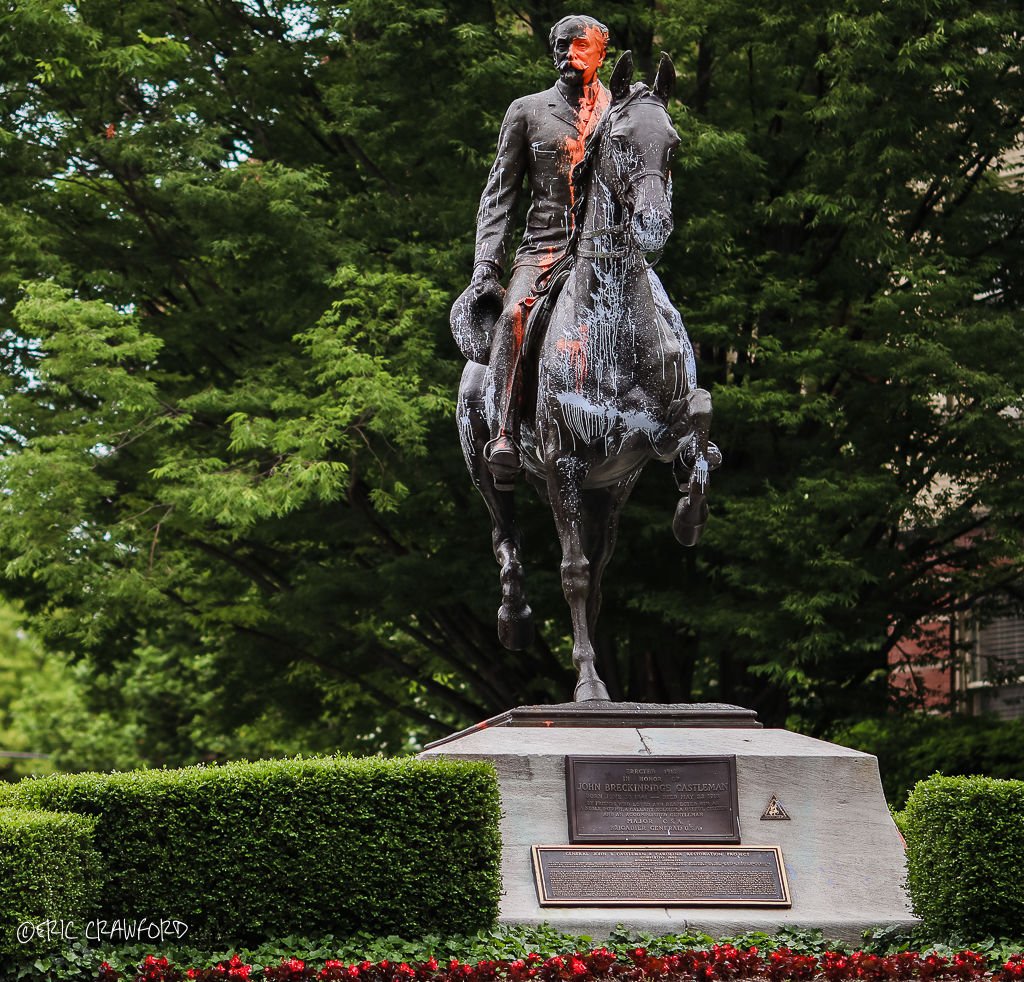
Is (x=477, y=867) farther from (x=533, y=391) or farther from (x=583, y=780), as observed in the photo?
(x=533, y=391)

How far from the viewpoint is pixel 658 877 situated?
923 centimetres

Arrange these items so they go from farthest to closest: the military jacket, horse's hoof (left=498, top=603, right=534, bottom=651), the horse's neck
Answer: horse's hoof (left=498, top=603, right=534, bottom=651)
the military jacket
the horse's neck

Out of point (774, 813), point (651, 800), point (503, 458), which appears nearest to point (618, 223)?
point (503, 458)

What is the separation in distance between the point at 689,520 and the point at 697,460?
1.65 feet

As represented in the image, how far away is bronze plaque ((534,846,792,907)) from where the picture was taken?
9.16 metres

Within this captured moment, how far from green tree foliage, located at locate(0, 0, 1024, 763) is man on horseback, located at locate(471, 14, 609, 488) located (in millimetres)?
5370

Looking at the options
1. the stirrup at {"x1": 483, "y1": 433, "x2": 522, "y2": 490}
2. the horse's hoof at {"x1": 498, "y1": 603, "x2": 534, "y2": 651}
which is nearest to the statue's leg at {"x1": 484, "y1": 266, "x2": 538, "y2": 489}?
the stirrup at {"x1": 483, "y1": 433, "x2": 522, "y2": 490}

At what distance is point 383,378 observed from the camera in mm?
17047

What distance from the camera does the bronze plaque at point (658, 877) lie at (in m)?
9.16

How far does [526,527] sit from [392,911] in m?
10.3

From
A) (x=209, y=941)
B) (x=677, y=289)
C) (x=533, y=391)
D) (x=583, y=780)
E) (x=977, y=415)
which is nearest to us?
(x=209, y=941)

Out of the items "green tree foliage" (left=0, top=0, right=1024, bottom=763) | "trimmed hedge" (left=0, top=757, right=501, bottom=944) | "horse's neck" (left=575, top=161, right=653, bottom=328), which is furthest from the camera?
"green tree foliage" (left=0, top=0, right=1024, bottom=763)

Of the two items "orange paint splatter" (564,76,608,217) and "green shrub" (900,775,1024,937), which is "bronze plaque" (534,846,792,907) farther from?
"orange paint splatter" (564,76,608,217)

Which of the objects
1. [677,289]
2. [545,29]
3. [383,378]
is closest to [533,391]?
[383,378]
